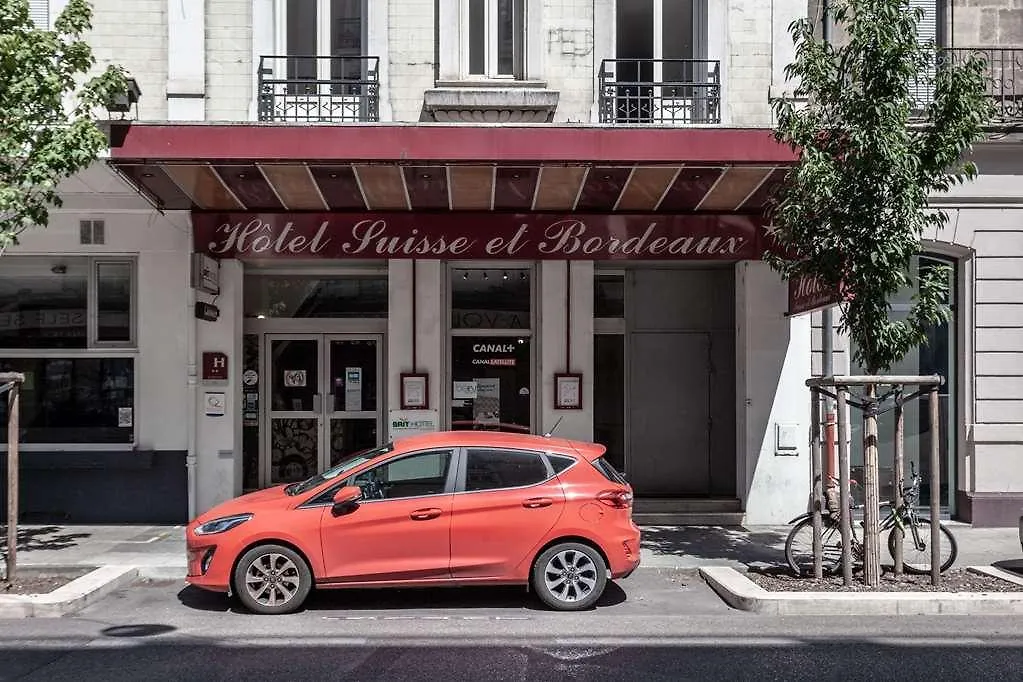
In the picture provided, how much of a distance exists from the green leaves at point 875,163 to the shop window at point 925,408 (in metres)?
4.22

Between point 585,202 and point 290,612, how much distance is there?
6.22 metres

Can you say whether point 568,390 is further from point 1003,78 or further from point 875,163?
point 1003,78

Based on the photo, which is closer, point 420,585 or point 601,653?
point 601,653

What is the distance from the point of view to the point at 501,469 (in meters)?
8.30

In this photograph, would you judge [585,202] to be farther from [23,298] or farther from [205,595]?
[23,298]

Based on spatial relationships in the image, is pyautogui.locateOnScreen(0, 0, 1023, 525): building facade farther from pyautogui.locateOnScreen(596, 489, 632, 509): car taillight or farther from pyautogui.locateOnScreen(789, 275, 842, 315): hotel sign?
pyautogui.locateOnScreen(596, 489, 632, 509): car taillight

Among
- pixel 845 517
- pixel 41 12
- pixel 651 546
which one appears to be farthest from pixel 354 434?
pixel 845 517

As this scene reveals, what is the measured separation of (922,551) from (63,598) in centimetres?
832

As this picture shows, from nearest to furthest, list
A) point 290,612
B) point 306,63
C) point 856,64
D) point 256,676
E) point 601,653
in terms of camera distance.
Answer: point 256,676, point 601,653, point 290,612, point 856,64, point 306,63

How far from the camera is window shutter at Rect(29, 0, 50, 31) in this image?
12031 mm

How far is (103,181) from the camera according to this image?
11414 millimetres

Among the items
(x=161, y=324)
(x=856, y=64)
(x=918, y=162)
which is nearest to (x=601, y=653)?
(x=918, y=162)

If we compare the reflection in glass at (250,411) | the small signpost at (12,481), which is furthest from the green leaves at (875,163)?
the reflection in glass at (250,411)

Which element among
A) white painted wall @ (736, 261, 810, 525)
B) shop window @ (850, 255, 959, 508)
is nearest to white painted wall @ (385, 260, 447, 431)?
white painted wall @ (736, 261, 810, 525)
